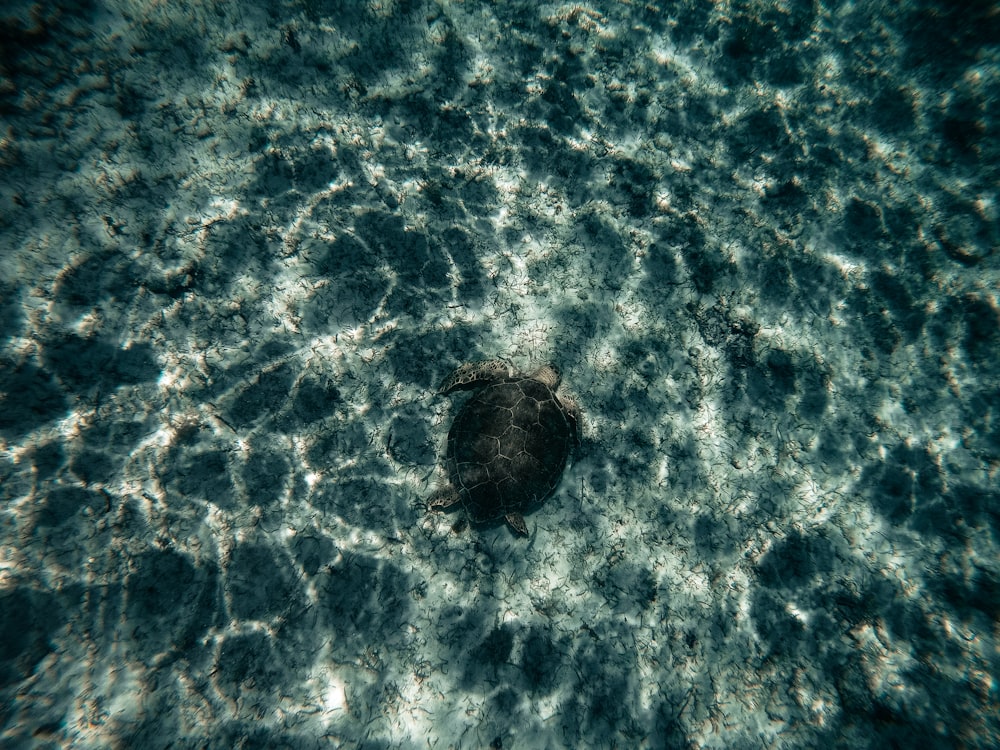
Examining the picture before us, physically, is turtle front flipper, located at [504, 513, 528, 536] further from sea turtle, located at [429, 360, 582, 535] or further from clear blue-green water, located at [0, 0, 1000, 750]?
clear blue-green water, located at [0, 0, 1000, 750]

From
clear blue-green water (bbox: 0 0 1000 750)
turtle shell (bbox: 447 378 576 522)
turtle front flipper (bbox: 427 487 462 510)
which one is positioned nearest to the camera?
clear blue-green water (bbox: 0 0 1000 750)

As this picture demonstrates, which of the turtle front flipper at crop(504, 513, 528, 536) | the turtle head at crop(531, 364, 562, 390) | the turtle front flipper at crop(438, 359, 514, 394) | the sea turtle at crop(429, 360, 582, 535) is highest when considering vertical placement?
the turtle head at crop(531, 364, 562, 390)

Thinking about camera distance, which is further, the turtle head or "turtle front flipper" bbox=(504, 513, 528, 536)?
the turtle head

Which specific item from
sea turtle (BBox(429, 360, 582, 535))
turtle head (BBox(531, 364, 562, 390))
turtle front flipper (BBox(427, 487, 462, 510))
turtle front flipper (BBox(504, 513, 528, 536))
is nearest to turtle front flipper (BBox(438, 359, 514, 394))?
sea turtle (BBox(429, 360, 582, 535))

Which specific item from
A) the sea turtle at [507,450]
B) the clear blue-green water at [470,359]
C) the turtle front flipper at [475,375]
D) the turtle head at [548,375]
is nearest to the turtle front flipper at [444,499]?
the sea turtle at [507,450]

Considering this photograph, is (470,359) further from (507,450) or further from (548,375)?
(507,450)

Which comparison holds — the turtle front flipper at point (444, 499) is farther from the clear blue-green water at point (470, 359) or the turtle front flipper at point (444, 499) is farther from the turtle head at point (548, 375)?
the turtle head at point (548, 375)

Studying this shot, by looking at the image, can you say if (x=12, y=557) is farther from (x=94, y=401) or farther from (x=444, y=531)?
(x=444, y=531)
